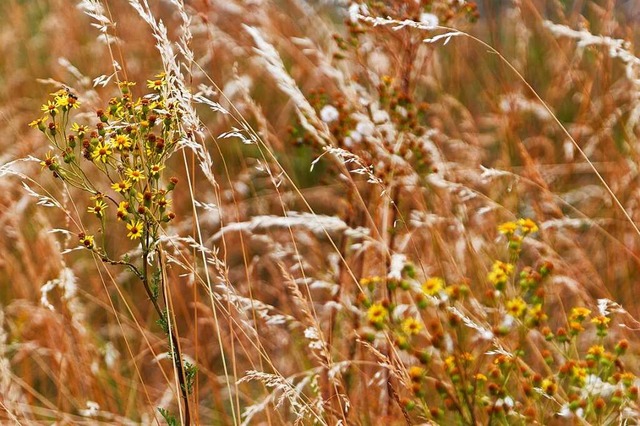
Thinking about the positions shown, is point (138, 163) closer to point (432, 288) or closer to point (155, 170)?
point (155, 170)

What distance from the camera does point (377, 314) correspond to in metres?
1.20

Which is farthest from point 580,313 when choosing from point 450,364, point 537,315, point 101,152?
point 101,152

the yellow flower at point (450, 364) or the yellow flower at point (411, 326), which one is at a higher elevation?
the yellow flower at point (411, 326)

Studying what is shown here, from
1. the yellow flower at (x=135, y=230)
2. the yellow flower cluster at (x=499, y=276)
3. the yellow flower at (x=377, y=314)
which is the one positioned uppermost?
the yellow flower at (x=135, y=230)

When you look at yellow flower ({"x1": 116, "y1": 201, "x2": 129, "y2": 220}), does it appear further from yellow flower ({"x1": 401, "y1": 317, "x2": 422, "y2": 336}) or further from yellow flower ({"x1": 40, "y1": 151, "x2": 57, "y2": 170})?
yellow flower ({"x1": 401, "y1": 317, "x2": 422, "y2": 336})

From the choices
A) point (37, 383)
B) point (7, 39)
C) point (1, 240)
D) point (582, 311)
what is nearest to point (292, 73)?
point (7, 39)

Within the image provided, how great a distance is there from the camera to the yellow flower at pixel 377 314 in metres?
1.18

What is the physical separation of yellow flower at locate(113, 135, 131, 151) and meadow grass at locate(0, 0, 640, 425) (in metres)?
0.02

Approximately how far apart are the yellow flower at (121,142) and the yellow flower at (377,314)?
558mm

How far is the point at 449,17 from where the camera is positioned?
2.14 metres

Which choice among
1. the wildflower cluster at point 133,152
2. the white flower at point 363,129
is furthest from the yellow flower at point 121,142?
the white flower at point 363,129

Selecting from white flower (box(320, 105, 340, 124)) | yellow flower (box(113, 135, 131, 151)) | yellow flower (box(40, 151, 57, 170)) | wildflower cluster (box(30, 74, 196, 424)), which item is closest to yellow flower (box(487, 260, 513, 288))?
wildflower cluster (box(30, 74, 196, 424))

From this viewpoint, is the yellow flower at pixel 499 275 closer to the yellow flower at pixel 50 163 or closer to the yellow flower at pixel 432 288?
the yellow flower at pixel 432 288

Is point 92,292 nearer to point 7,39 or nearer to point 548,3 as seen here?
point 7,39
